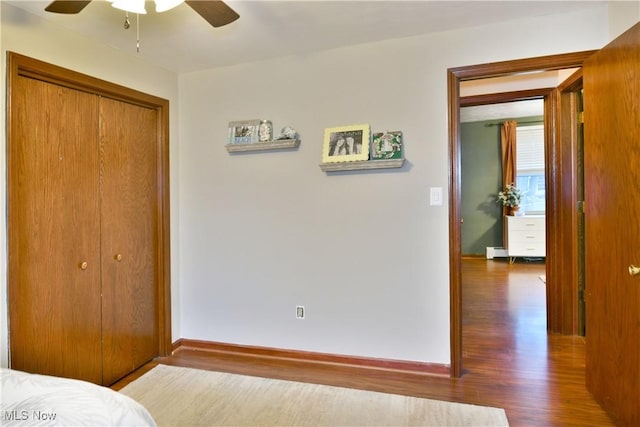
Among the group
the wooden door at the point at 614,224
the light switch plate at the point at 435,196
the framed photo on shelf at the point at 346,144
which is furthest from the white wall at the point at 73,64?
the wooden door at the point at 614,224

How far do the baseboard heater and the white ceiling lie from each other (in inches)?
224

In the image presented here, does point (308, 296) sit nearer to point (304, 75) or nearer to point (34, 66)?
point (304, 75)

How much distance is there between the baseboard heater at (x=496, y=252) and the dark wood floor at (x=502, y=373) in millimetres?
3528

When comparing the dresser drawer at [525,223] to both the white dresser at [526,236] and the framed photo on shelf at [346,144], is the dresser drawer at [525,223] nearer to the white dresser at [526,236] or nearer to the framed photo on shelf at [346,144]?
the white dresser at [526,236]

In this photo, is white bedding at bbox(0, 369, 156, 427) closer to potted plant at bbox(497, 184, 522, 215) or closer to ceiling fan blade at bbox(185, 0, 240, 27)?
ceiling fan blade at bbox(185, 0, 240, 27)

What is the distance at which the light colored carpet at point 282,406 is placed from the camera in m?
2.06

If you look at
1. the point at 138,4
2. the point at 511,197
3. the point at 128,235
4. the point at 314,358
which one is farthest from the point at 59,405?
the point at 511,197

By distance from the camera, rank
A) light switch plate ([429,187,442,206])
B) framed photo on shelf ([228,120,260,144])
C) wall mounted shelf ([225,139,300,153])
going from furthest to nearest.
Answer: framed photo on shelf ([228,120,260,144]) < wall mounted shelf ([225,139,300,153]) < light switch plate ([429,187,442,206])

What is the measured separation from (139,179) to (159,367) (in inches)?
55.6

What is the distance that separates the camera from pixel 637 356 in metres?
1.78

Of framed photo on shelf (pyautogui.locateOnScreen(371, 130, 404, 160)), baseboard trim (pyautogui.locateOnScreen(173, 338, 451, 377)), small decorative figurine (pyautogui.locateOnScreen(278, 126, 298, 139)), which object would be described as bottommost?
baseboard trim (pyautogui.locateOnScreen(173, 338, 451, 377))

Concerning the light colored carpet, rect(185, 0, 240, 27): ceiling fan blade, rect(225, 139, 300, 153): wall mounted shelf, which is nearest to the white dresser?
the light colored carpet

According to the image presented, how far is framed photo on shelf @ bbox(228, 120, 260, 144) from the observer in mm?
2949

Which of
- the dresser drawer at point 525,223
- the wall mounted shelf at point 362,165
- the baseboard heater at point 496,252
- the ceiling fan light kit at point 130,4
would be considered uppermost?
the ceiling fan light kit at point 130,4
